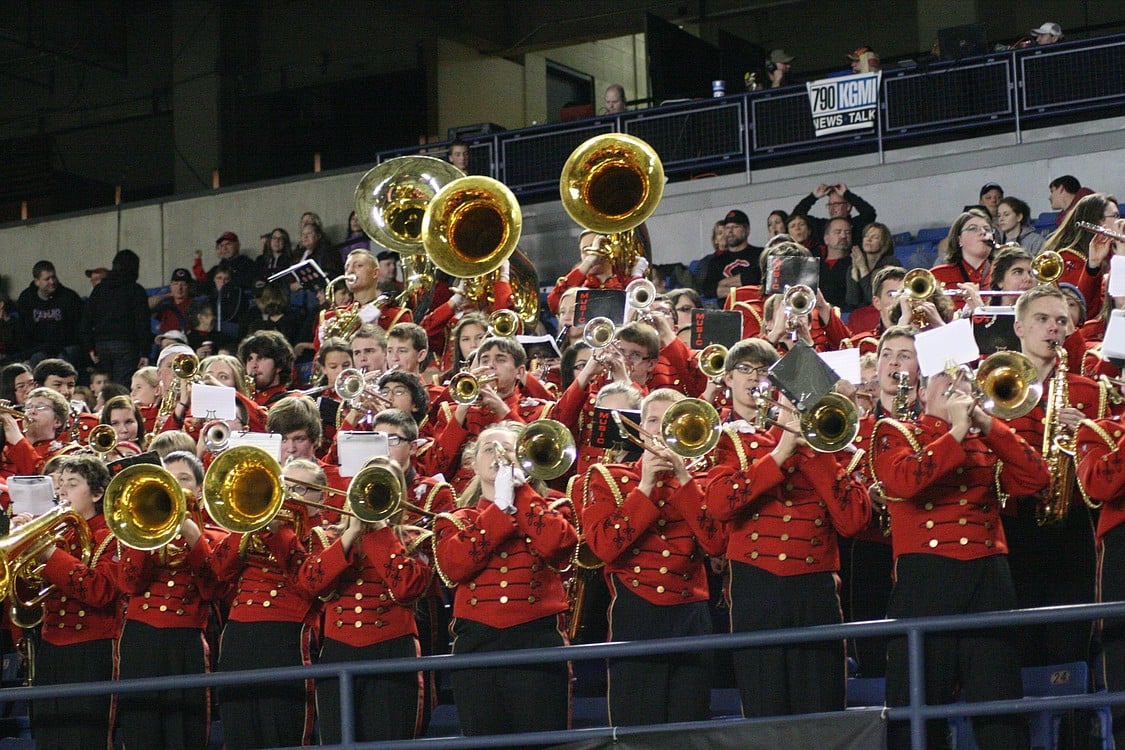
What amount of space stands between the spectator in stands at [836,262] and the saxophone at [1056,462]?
3562mm

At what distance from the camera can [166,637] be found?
226 inches

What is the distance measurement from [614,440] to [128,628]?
1864 millimetres

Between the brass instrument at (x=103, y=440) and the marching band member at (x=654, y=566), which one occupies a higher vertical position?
the brass instrument at (x=103, y=440)

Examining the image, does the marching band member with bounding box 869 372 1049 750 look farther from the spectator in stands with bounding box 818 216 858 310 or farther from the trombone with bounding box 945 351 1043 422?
the spectator in stands with bounding box 818 216 858 310

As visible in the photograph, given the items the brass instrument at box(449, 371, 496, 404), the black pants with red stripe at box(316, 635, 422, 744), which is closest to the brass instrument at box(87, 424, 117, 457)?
the brass instrument at box(449, 371, 496, 404)

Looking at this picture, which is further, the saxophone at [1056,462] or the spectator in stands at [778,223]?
the spectator in stands at [778,223]

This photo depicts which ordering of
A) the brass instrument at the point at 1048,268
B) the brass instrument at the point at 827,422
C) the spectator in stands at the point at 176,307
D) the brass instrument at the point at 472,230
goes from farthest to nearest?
the spectator in stands at the point at 176,307, the brass instrument at the point at 472,230, the brass instrument at the point at 1048,268, the brass instrument at the point at 827,422

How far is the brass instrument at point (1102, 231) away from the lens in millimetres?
6020

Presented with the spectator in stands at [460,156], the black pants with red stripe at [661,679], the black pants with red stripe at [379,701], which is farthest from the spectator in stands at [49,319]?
the black pants with red stripe at [661,679]

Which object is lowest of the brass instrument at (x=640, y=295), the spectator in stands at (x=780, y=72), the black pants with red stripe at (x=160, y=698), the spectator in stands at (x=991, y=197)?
the black pants with red stripe at (x=160, y=698)

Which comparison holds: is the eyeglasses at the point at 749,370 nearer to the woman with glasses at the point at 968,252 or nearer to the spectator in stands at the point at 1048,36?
the woman with glasses at the point at 968,252

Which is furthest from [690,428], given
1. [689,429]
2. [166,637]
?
[166,637]

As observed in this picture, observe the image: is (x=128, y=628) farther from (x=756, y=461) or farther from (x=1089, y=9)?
(x=1089, y=9)

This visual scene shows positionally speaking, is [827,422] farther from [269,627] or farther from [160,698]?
[160,698]
